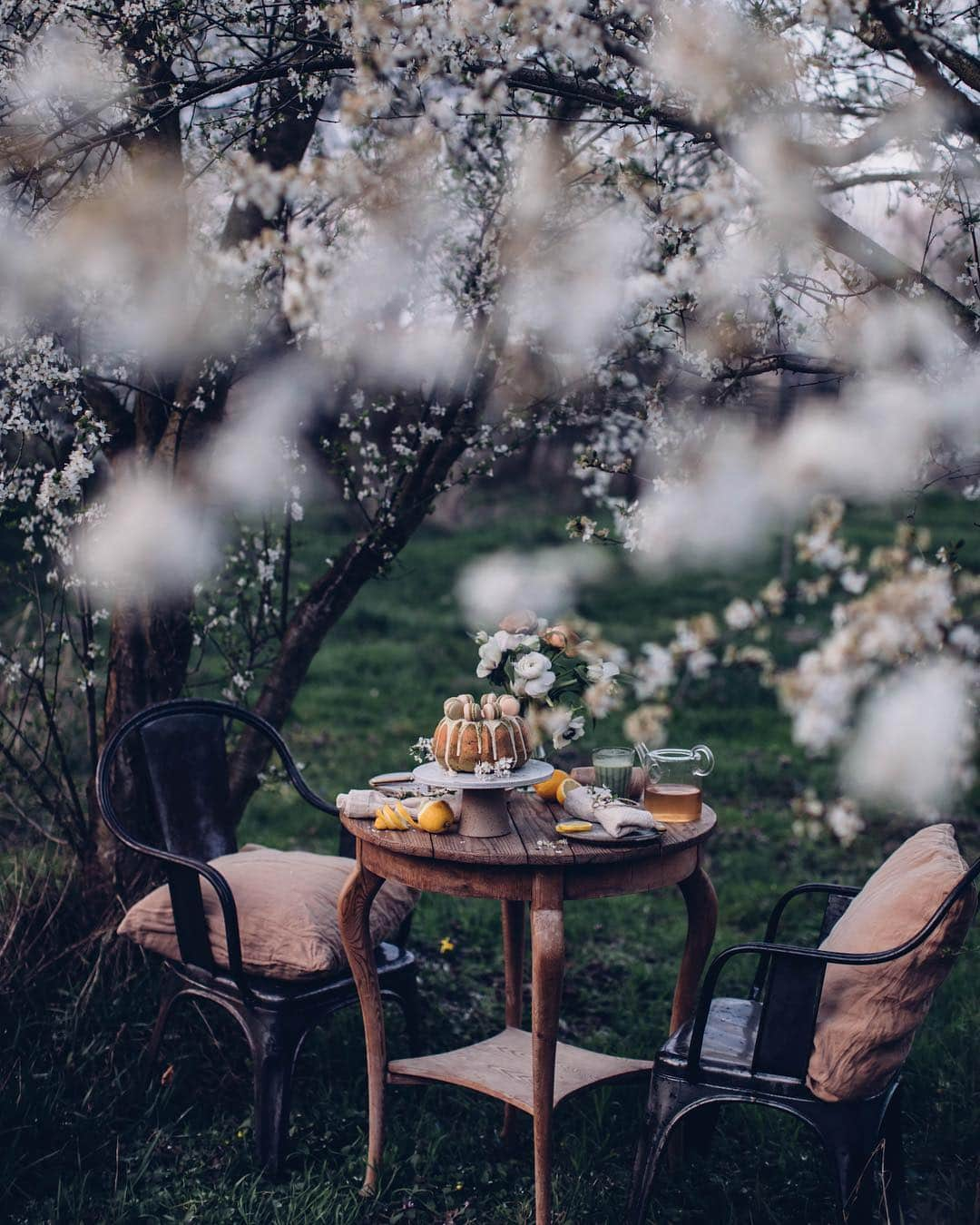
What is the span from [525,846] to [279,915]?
80 cm

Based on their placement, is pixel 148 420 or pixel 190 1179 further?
pixel 148 420

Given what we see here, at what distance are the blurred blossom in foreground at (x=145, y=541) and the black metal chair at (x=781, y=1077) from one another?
222cm

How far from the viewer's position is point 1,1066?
297 cm

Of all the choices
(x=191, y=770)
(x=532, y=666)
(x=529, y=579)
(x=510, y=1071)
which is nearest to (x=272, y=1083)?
(x=510, y=1071)

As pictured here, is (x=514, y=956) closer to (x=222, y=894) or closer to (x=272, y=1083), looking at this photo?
(x=272, y=1083)

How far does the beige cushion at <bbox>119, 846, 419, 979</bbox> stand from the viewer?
9.17 feet

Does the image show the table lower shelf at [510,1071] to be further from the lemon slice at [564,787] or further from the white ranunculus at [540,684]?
the white ranunculus at [540,684]

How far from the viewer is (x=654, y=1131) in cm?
238

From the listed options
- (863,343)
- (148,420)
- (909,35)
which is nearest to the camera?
(909,35)

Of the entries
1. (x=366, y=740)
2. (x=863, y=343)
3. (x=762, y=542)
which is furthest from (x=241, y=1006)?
(x=762, y=542)

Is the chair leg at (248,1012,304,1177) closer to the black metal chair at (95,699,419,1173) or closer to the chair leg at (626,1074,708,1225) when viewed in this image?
the black metal chair at (95,699,419,1173)

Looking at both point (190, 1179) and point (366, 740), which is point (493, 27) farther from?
Result: point (366, 740)

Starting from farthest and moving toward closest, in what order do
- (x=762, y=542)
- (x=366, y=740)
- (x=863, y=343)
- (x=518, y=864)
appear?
(x=762, y=542) < (x=366, y=740) < (x=863, y=343) < (x=518, y=864)

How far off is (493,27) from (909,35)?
1.12 meters
